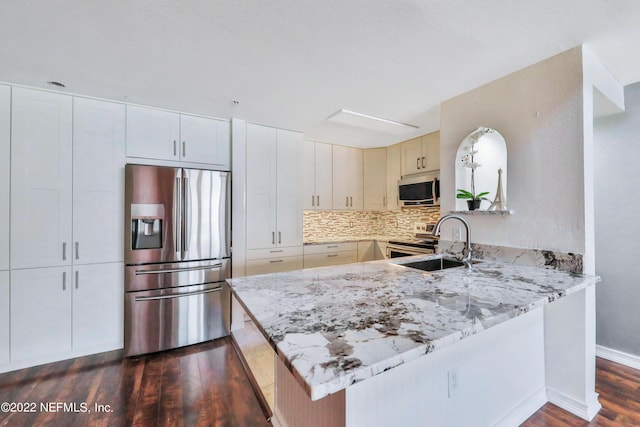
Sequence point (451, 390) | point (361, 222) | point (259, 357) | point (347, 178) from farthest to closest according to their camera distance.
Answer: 1. point (361, 222)
2. point (347, 178)
3. point (259, 357)
4. point (451, 390)

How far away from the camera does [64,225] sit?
2441 mm

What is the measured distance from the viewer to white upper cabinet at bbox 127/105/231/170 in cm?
271

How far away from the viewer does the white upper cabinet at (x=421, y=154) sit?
140 inches

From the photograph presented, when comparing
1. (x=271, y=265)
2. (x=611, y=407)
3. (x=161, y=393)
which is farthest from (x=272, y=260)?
(x=611, y=407)

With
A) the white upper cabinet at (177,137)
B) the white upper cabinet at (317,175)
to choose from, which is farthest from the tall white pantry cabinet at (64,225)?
the white upper cabinet at (317,175)

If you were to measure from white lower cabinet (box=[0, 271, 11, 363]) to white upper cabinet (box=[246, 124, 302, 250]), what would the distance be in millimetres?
1994

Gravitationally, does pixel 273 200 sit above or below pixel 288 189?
below

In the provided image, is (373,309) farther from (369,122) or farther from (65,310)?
(65,310)

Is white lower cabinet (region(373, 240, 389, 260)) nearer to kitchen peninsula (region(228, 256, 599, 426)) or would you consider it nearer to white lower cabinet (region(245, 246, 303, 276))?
white lower cabinet (region(245, 246, 303, 276))

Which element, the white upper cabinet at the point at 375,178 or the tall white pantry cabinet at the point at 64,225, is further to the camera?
the white upper cabinet at the point at 375,178

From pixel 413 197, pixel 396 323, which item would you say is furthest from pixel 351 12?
pixel 413 197

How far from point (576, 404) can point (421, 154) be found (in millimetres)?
2862

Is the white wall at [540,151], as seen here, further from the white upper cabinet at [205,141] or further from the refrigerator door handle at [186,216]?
the refrigerator door handle at [186,216]

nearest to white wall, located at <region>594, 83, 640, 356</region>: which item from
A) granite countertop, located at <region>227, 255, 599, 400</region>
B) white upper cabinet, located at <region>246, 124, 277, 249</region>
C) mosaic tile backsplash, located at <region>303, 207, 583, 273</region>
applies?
granite countertop, located at <region>227, 255, 599, 400</region>
